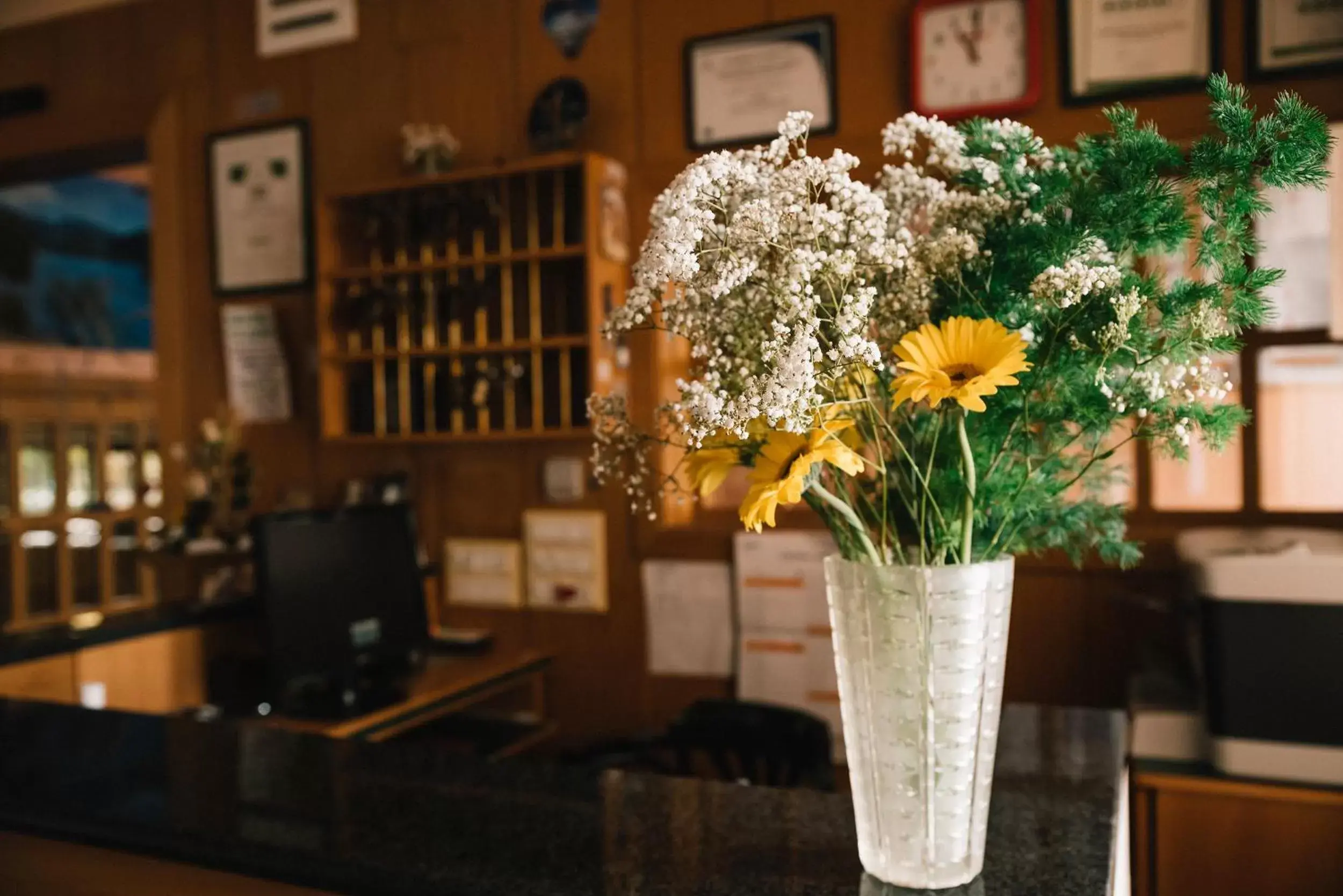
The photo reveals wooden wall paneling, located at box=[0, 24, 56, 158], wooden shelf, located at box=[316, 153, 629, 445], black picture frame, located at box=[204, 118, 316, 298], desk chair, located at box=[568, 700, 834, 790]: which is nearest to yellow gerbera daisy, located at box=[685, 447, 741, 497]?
desk chair, located at box=[568, 700, 834, 790]

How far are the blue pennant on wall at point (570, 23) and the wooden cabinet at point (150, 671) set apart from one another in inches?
81.8

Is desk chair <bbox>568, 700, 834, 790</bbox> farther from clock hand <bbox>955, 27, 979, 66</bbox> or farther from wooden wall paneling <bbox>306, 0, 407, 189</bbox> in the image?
wooden wall paneling <bbox>306, 0, 407, 189</bbox>

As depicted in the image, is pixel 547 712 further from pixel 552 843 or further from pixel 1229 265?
pixel 1229 265

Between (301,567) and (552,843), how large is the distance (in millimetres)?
1758

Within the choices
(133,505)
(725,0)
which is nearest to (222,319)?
(725,0)

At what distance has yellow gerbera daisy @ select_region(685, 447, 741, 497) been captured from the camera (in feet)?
3.32

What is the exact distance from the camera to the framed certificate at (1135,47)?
2594 millimetres

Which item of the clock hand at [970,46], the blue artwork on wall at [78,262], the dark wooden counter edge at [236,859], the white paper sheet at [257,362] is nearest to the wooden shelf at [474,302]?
the white paper sheet at [257,362]

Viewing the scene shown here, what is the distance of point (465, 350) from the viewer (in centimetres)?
333

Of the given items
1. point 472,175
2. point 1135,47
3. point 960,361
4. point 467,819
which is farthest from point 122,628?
point 1135,47

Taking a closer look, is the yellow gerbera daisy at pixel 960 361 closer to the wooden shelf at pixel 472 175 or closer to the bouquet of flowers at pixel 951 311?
the bouquet of flowers at pixel 951 311

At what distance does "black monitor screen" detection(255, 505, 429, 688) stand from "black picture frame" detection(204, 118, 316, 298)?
1.32 meters

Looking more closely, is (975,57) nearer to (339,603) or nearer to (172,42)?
(339,603)

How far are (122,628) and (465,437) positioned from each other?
1.16 meters
